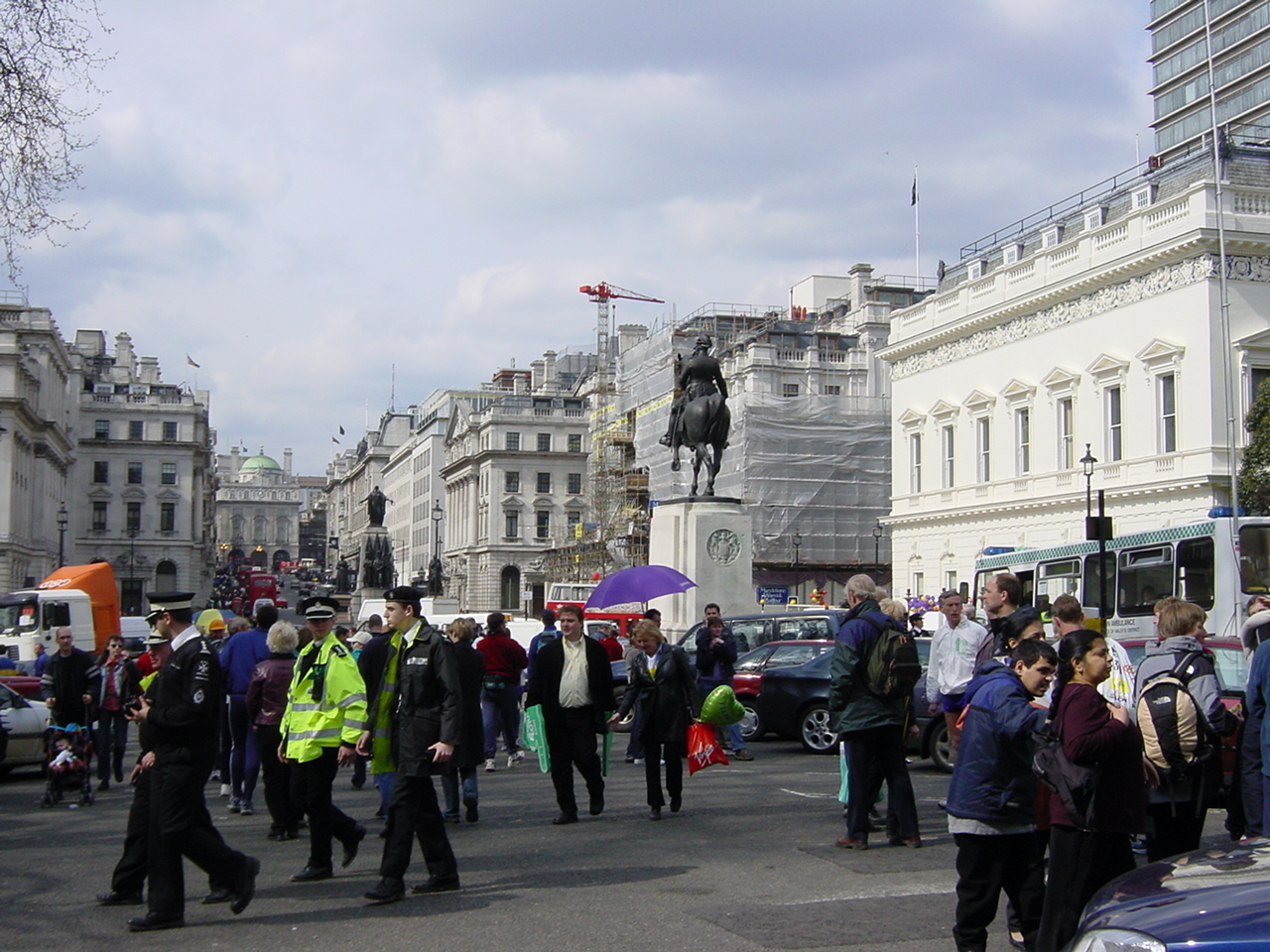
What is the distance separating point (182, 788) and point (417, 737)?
56.9 inches

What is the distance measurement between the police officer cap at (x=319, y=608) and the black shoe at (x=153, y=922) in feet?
7.40

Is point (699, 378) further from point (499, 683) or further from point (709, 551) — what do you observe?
point (499, 683)

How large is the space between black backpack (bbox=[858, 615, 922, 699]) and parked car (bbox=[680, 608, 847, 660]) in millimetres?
11705

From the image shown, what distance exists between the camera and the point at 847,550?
63.4 m

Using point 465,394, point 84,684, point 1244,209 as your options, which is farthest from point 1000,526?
point 465,394

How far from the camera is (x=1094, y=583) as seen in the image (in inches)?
1037

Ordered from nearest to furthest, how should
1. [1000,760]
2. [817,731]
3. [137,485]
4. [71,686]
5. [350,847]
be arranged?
1. [1000,760]
2. [350,847]
3. [71,686]
4. [817,731]
5. [137,485]

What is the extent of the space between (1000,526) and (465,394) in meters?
94.0

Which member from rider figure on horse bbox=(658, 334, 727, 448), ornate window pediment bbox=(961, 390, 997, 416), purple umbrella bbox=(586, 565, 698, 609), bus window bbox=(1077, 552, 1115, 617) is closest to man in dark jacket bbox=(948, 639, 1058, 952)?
purple umbrella bbox=(586, 565, 698, 609)

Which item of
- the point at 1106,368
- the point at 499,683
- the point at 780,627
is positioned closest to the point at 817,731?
the point at 499,683

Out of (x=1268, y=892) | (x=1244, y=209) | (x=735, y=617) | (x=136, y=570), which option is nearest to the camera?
(x=1268, y=892)

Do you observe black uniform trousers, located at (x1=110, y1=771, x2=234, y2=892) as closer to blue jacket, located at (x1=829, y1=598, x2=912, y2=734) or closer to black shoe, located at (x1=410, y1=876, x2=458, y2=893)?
black shoe, located at (x1=410, y1=876, x2=458, y2=893)

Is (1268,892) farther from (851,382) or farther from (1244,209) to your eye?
(851,382)

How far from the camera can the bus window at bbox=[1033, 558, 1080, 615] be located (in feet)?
88.3
